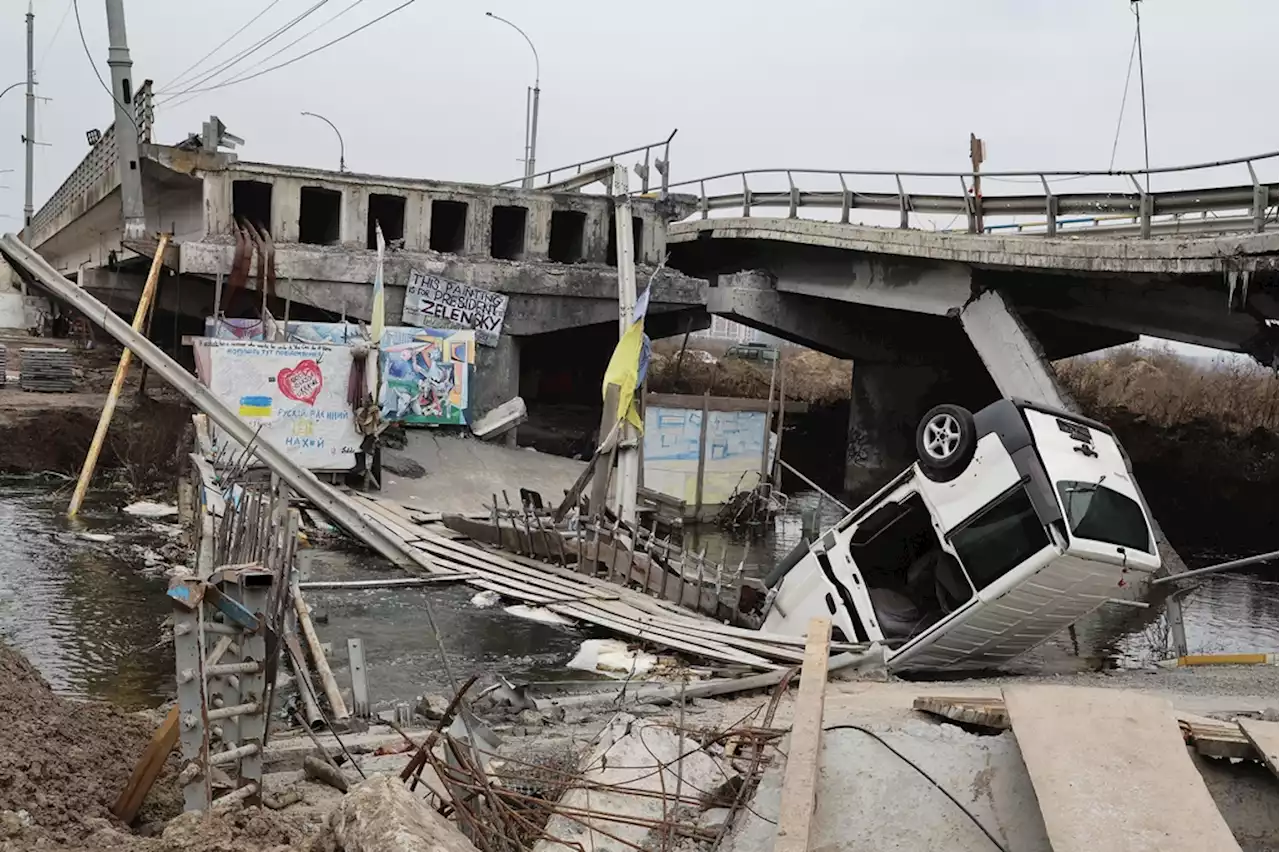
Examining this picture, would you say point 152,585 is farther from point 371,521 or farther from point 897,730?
point 897,730

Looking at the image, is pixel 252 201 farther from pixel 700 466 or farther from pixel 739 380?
pixel 739 380

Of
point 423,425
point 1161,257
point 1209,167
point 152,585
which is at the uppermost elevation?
point 1209,167

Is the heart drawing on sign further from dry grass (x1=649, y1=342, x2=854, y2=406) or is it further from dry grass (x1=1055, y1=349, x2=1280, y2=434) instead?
dry grass (x1=1055, y1=349, x2=1280, y2=434)

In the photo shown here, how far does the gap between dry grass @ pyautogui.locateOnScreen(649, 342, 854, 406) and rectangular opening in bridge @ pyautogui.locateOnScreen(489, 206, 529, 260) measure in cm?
839

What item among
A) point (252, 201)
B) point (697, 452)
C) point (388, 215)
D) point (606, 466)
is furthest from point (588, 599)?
point (252, 201)

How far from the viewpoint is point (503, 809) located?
5895 mm

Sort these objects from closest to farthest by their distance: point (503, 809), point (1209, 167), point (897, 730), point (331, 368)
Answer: point (503, 809), point (897, 730), point (1209, 167), point (331, 368)

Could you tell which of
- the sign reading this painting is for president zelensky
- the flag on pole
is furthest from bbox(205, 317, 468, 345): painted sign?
the sign reading this painting is for president zelensky

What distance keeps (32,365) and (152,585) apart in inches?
575

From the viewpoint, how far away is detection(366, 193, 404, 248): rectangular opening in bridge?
32.4m

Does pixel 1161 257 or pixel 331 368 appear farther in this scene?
pixel 331 368

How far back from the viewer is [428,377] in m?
25.6

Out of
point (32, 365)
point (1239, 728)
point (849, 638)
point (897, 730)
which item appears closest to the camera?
point (1239, 728)


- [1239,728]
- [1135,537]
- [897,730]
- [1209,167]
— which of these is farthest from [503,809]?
[1209,167]
